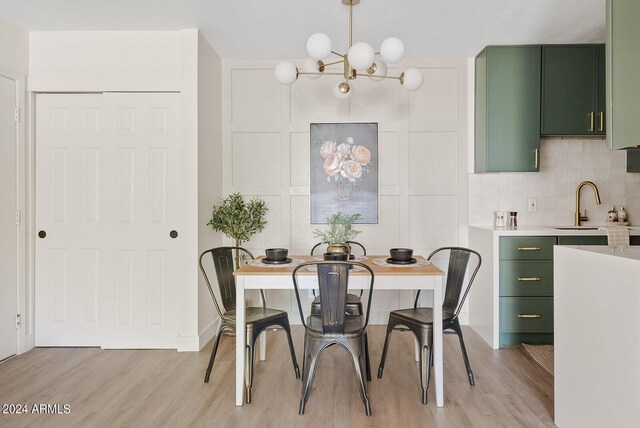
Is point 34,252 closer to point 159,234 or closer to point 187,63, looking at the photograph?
point 159,234

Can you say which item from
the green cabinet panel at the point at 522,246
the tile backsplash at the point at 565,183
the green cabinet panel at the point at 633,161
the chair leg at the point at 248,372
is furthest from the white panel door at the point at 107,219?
the green cabinet panel at the point at 633,161

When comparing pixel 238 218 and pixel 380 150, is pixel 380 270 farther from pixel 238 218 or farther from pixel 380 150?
pixel 380 150

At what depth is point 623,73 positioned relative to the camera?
1.94m

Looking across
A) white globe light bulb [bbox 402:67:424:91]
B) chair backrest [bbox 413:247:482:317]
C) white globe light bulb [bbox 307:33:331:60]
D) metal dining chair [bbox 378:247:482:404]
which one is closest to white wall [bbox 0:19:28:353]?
white globe light bulb [bbox 307:33:331:60]

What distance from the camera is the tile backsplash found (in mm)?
3992

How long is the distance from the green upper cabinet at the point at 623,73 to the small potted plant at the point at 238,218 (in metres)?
2.71

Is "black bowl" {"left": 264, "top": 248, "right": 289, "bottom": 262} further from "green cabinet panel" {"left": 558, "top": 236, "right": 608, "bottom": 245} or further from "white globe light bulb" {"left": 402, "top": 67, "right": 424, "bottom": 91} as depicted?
"green cabinet panel" {"left": 558, "top": 236, "right": 608, "bottom": 245}

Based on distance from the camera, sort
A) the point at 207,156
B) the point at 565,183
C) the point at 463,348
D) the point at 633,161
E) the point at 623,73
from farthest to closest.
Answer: the point at 565,183 < the point at 633,161 < the point at 207,156 < the point at 463,348 < the point at 623,73

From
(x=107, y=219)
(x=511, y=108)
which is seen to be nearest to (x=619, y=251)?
(x=511, y=108)

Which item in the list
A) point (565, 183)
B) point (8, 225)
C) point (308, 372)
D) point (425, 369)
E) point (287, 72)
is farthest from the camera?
point (565, 183)

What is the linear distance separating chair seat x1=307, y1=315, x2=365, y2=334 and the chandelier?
4.82 feet

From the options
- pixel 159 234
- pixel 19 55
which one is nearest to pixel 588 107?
pixel 159 234

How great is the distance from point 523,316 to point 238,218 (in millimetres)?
2559

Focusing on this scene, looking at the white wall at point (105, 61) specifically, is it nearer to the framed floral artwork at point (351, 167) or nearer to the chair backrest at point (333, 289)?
the framed floral artwork at point (351, 167)
